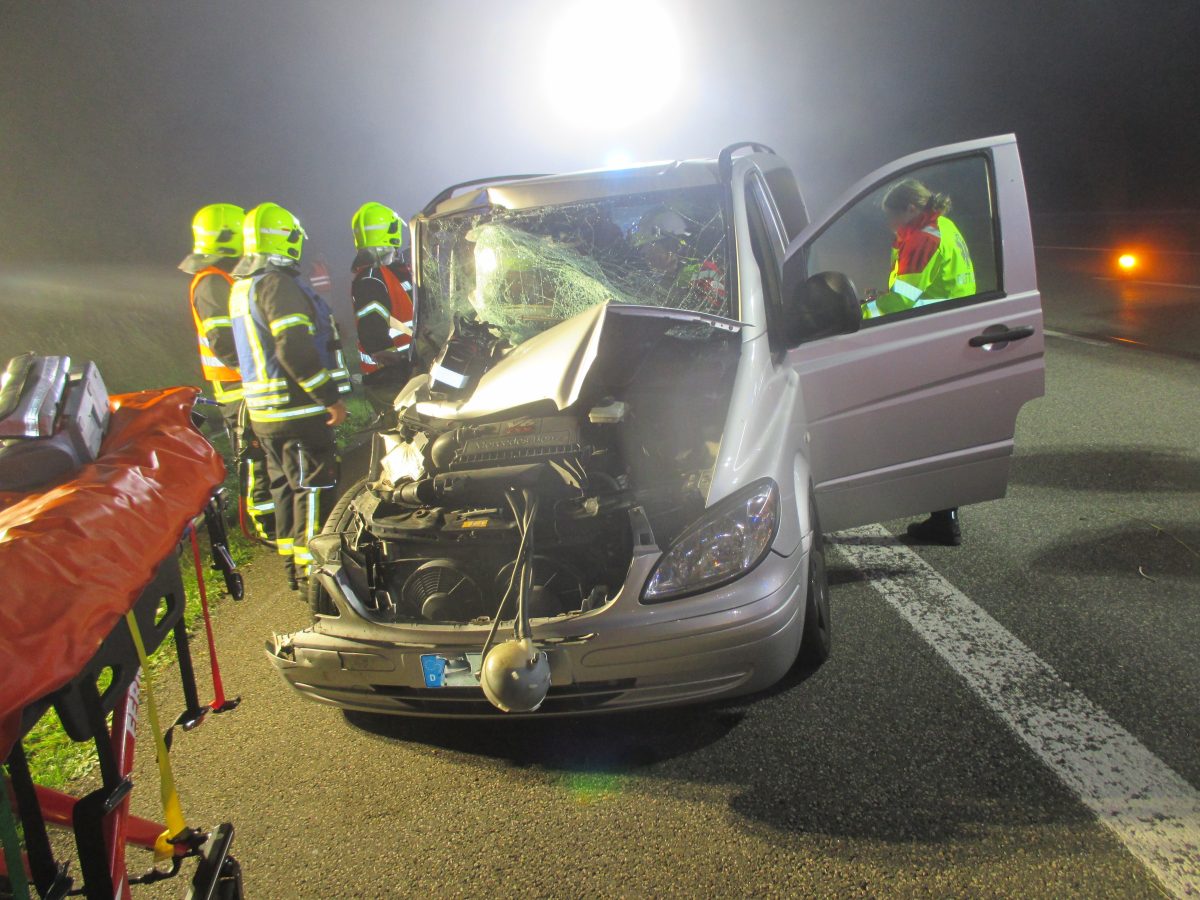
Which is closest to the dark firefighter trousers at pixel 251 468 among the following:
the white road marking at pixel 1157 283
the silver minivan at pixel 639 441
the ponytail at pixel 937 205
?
the silver minivan at pixel 639 441

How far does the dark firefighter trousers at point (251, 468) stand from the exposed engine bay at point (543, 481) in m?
2.17

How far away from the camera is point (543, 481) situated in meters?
2.93

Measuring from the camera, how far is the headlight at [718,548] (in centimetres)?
260

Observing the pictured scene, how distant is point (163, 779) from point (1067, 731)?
2.60 meters

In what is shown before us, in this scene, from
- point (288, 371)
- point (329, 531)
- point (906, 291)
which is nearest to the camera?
point (329, 531)

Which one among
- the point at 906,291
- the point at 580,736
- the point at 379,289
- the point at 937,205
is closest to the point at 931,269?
the point at 906,291

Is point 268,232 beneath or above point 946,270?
above

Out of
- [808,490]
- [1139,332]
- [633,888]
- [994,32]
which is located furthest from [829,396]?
[994,32]

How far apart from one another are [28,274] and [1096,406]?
56.9 ft

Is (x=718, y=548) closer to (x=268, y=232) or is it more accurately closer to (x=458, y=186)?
(x=458, y=186)

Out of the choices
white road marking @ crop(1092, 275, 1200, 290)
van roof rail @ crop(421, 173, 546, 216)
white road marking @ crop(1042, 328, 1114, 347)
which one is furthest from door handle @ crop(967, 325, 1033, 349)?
white road marking @ crop(1092, 275, 1200, 290)

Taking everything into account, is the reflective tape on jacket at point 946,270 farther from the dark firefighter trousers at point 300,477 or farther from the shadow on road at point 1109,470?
the dark firefighter trousers at point 300,477

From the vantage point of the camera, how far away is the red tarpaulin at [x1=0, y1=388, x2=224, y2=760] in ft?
4.56

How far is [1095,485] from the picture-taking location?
485cm
